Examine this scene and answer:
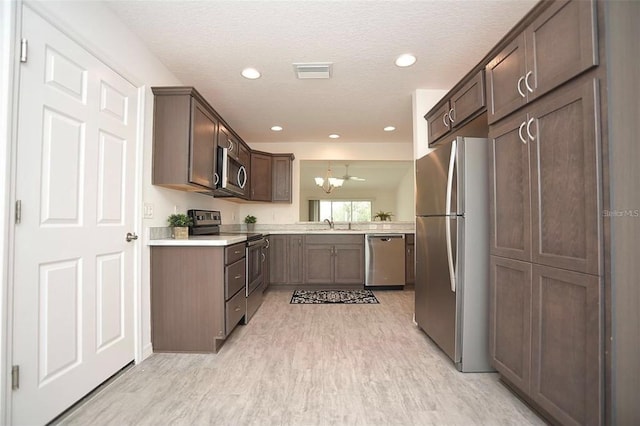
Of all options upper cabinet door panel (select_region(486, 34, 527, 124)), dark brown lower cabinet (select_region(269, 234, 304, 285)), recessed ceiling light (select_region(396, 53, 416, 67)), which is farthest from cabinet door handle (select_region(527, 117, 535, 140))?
dark brown lower cabinet (select_region(269, 234, 304, 285))

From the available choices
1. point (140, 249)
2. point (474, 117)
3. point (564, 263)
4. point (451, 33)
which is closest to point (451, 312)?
point (564, 263)

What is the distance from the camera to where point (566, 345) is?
1.27 metres

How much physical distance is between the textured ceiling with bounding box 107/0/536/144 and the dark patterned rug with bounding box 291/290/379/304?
2.37 metres

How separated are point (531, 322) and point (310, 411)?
1206 mm

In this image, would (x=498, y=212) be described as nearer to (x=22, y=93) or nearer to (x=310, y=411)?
(x=310, y=411)

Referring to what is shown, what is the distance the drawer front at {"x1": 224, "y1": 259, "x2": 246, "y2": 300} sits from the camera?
232 centimetres

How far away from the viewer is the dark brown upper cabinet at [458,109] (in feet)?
6.63

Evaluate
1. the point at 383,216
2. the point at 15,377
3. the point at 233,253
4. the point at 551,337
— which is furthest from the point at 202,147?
the point at 383,216

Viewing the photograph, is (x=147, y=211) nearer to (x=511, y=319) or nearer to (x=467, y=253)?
(x=467, y=253)

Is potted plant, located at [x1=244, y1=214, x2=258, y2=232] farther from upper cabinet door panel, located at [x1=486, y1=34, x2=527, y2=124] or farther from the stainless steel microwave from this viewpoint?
upper cabinet door panel, located at [x1=486, y1=34, x2=527, y2=124]

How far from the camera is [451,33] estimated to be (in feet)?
6.73

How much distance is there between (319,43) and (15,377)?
2.50 metres

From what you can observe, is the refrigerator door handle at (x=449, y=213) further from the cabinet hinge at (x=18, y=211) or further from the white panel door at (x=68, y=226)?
the cabinet hinge at (x=18, y=211)

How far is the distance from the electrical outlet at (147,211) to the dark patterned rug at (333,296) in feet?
6.98
